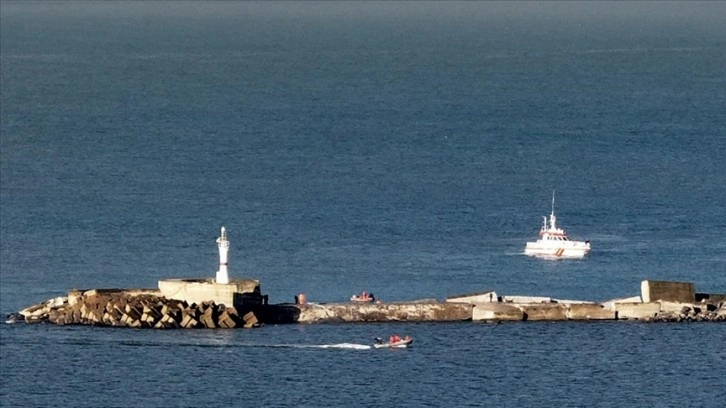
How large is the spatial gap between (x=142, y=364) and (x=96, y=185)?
5255 cm

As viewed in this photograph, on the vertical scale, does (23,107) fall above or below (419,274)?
above

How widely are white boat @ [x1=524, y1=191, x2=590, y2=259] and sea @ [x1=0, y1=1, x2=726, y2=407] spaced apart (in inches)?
49.9

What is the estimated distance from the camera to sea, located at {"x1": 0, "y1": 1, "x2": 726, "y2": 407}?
67.0m

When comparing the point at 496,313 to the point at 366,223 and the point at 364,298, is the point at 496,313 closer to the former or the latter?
the point at 364,298

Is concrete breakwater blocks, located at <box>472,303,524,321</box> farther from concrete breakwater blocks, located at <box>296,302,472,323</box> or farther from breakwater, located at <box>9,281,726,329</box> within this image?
concrete breakwater blocks, located at <box>296,302,472,323</box>

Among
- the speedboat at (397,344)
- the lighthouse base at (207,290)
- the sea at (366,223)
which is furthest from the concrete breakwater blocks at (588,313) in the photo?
the lighthouse base at (207,290)

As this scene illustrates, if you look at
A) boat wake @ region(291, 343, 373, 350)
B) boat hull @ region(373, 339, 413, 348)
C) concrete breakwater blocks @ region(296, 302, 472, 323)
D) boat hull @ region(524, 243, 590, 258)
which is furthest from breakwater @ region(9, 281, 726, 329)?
boat hull @ region(524, 243, 590, 258)

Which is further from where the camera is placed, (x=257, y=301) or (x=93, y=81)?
(x=93, y=81)

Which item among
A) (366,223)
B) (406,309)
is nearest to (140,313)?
(406,309)

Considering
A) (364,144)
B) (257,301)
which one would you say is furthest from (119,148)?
(257,301)

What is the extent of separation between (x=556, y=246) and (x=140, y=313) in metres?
24.1

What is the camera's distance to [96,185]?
120 m

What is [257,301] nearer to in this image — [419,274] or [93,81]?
[419,274]

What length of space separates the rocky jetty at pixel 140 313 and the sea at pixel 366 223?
66cm
